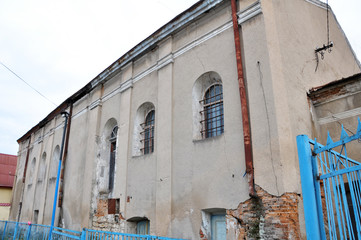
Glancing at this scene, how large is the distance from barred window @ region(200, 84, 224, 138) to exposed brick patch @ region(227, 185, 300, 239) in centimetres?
223

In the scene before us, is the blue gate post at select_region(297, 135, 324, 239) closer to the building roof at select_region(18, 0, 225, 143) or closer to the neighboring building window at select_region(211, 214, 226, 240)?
the neighboring building window at select_region(211, 214, 226, 240)

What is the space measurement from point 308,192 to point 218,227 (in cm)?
459

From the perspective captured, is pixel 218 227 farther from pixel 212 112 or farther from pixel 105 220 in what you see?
pixel 105 220

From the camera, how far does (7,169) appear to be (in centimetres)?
2794

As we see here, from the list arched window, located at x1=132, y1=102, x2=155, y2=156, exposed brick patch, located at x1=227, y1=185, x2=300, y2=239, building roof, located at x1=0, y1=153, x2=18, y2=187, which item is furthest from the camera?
building roof, located at x1=0, y1=153, x2=18, y2=187

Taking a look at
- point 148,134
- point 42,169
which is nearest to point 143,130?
point 148,134

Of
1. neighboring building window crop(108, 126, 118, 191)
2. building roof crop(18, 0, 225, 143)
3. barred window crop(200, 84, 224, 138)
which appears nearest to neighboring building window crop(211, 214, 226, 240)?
barred window crop(200, 84, 224, 138)

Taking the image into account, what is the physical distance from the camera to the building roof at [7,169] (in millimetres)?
26278

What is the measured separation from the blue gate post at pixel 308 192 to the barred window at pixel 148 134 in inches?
Result: 285

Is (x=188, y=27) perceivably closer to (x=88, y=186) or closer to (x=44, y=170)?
(x=88, y=186)

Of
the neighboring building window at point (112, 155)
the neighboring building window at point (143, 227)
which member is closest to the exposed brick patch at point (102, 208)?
the neighboring building window at point (112, 155)

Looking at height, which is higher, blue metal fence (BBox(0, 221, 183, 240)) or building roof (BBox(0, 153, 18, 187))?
building roof (BBox(0, 153, 18, 187))

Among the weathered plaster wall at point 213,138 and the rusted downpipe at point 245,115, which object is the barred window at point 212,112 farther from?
the rusted downpipe at point 245,115

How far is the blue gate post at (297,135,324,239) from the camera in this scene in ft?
10.6
